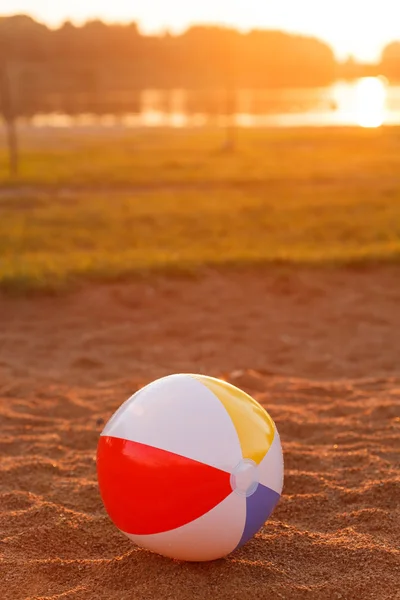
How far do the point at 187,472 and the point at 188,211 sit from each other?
10765 millimetres

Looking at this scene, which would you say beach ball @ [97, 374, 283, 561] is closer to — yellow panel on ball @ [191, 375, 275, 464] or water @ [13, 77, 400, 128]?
yellow panel on ball @ [191, 375, 275, 464]

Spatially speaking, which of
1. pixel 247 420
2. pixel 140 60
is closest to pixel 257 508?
pixel 247 420

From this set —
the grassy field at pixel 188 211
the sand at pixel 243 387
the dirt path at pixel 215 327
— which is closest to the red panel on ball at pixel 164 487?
the sand at pixel 243 387

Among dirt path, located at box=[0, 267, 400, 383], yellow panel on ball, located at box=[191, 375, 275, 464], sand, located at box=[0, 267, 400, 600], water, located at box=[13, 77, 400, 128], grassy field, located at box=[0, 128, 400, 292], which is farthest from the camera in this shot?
water, located at box=[13, 77, 400, 128]

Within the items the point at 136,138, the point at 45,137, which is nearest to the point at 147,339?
the point at 136,138

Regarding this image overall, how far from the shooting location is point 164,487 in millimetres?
2863

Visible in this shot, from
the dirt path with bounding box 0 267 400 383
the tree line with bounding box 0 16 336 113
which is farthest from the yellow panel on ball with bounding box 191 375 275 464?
the tree line with bounding box 0 16 336 113

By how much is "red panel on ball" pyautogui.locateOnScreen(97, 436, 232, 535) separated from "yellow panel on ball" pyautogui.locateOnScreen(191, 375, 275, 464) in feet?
0.55

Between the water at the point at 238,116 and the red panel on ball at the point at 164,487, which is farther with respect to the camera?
the water at the point at 238,116

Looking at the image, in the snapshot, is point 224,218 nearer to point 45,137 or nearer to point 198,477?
point 198,477

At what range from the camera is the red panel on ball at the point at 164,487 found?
2859mm

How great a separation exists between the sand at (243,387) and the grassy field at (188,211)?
562mm

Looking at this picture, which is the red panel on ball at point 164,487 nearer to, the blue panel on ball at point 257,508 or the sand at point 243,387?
the blue panel on ball at point 257,508

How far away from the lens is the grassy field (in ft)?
27.4
